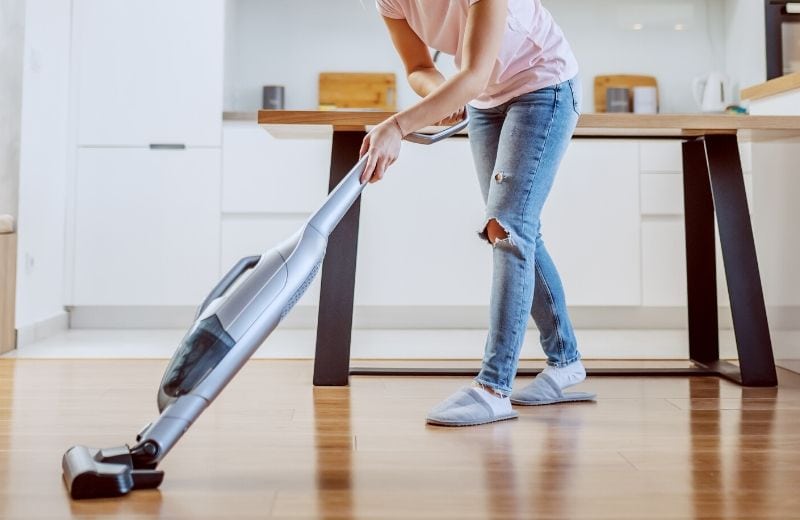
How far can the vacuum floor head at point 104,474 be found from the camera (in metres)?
1.08

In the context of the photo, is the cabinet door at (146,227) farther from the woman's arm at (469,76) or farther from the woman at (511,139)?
the woman's arm at (469,76)

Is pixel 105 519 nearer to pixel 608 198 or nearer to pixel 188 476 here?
pixel 188 476

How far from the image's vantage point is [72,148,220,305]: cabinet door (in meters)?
3.27

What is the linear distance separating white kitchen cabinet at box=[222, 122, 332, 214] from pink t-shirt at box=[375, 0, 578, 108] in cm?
169

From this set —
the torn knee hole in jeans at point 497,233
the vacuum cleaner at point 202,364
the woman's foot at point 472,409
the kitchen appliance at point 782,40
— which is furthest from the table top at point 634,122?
the kitchen appliance at point 782,40

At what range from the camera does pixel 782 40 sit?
338cm

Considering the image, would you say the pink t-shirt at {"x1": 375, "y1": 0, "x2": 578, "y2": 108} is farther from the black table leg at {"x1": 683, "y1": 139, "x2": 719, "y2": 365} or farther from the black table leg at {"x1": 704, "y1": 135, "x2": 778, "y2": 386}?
the black table leg at {"x1": 683, "y1": 139, "x2": 719, "y2": 365}

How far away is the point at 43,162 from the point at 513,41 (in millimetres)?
2078

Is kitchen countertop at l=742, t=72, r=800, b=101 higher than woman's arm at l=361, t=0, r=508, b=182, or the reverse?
kitchen countertop at l=742, t=72, r=800, b=101

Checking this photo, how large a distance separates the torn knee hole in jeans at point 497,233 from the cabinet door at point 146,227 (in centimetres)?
193

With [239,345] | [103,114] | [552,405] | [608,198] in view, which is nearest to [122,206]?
[103,114]

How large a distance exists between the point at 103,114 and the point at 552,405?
2.29 m

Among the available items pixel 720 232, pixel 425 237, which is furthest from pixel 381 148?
pixel 425 237

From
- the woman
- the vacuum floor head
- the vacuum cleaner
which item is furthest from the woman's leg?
the vacuum floor head
